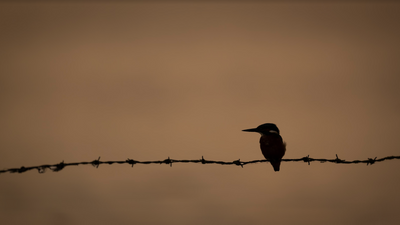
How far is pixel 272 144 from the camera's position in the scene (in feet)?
18.4

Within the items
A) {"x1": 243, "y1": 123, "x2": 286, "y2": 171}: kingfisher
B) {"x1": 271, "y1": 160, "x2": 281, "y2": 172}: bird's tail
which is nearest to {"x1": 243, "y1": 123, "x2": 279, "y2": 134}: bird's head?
{"x1": 243, "y1": 123, "x2": 286, "y2": 171}: kingfisher

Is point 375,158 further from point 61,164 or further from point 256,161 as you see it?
point 61,164

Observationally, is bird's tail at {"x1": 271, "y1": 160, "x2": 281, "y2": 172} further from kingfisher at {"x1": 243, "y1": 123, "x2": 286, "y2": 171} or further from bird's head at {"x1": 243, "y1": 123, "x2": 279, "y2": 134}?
bird's head at {"x1": 243, "y1": 123, "x2": 279, "y2": 134}

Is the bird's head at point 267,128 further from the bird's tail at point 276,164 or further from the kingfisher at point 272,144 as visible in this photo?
the bird's tail at point 276,164

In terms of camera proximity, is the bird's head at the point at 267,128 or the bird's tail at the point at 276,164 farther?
the bird's head at the point at 267,128

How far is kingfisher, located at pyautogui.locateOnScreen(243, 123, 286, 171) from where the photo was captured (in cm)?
558

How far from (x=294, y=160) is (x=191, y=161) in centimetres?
190

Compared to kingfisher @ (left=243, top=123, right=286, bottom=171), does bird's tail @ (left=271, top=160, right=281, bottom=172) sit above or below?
below

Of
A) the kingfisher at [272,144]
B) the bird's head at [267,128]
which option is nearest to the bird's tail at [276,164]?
the kingfisher at [272,144]

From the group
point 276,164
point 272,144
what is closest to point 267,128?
point 272,144

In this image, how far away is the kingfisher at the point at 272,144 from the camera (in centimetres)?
558

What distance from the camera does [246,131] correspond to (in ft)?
19.6

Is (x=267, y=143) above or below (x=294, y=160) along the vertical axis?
above

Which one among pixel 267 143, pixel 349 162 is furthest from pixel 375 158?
pixel 267 143
